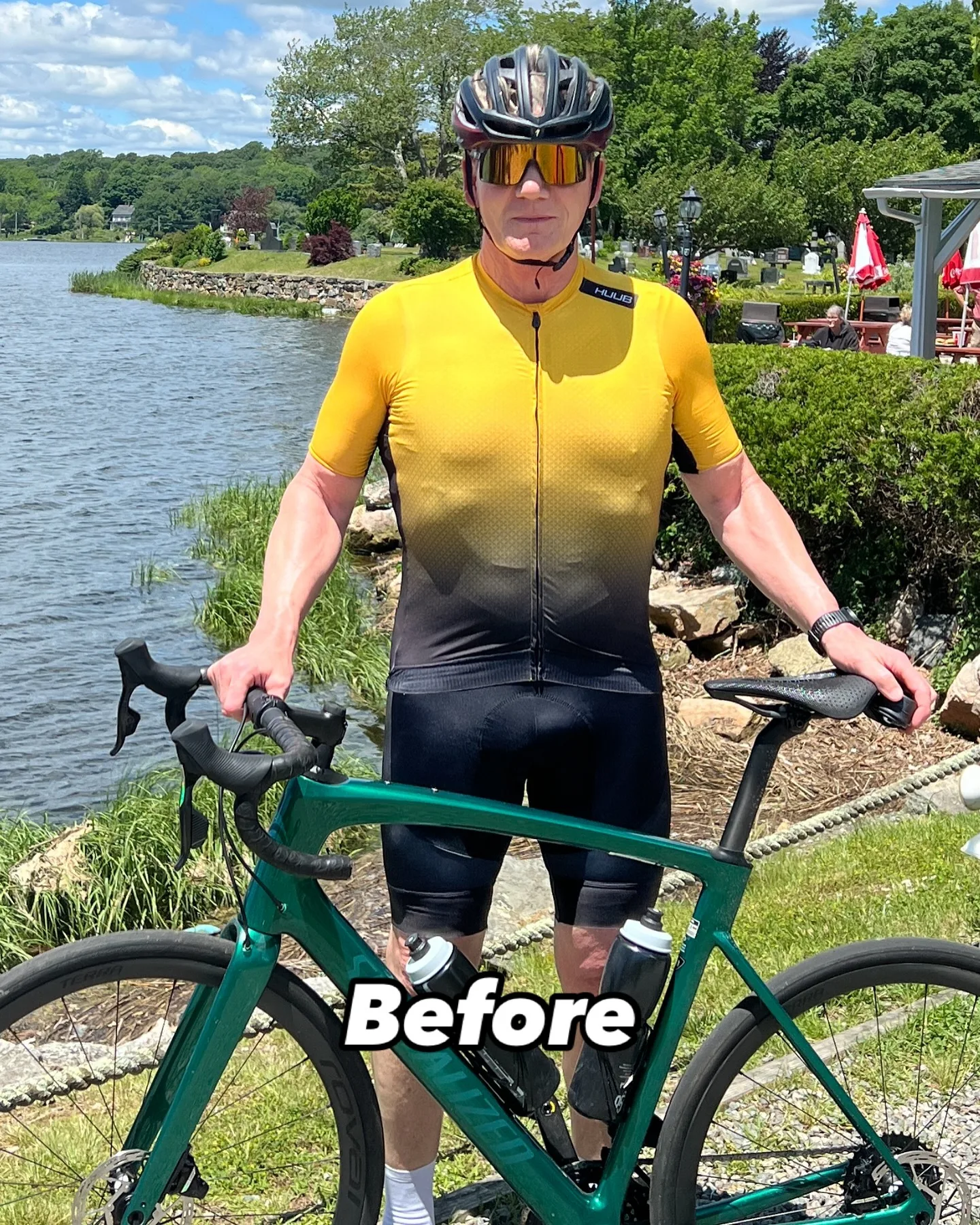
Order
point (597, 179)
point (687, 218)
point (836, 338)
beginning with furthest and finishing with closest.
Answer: point (687, 218), point (836, 338), point (597, 179)

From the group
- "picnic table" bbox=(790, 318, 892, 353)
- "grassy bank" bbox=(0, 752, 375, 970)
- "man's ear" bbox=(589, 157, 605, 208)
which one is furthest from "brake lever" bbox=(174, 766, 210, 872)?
"picnic table" bbox=(790, 318, 892, 353)

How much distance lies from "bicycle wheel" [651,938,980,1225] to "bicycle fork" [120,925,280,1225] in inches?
29.8

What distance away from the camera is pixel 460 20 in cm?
7225

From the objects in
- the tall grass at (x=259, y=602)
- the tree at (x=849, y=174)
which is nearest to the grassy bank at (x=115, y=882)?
the tall grass at (x=259, y=602)

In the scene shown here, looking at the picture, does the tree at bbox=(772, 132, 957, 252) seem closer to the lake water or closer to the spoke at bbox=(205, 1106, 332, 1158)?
the lake water

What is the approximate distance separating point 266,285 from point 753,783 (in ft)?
201

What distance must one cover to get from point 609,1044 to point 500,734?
56 cm

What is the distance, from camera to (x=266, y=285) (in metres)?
60.8

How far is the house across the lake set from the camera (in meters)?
176

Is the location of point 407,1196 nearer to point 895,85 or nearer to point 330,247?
point 330,247

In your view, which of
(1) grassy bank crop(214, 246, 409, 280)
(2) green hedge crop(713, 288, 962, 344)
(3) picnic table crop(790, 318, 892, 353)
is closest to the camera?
(3) picnic table crop(790, 318, 892, 353)

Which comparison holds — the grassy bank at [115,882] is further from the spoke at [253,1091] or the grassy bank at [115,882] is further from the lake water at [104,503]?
the spoke at [253,1091]

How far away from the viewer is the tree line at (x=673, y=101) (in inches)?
1959

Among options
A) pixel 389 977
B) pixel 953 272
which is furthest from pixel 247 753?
pixel 953 272
